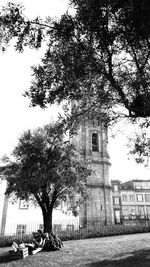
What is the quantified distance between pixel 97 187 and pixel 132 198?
36.2 metres

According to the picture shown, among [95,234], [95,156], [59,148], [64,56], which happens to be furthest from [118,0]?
[95,156]

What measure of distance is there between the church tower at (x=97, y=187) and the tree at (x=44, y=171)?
1214 cm

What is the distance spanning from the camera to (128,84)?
7926 millimetres

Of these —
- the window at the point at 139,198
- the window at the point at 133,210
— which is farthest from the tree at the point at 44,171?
the window at the point at 139,198

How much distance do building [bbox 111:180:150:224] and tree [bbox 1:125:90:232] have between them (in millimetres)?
48236

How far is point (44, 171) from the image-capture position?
14641 millimetres

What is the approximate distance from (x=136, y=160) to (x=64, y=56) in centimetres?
683

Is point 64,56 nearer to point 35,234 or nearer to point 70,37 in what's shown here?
point 70,37

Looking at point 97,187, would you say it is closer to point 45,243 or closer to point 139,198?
point 45,243

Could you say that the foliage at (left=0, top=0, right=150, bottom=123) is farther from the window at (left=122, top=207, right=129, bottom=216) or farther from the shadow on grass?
the window at (left=122, top=207, right=129, bottom=216)

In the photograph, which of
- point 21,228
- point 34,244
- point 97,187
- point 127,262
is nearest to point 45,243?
point 34,244

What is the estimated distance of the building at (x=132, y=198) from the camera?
62406 millimetres

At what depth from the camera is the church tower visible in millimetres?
31703

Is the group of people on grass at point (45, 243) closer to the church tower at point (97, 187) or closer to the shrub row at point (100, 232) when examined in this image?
the shrub row at point (100, 232)
